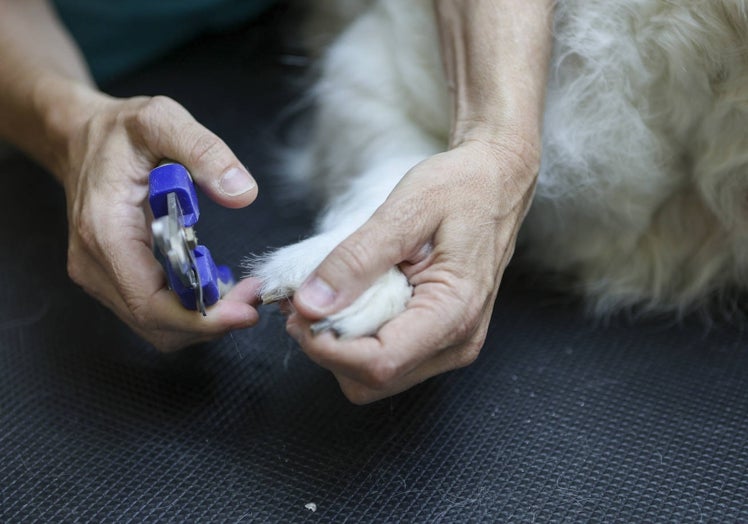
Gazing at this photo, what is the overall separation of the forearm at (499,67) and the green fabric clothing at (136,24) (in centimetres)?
47

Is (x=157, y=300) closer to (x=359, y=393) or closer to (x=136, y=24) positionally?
(x=359, y=393)

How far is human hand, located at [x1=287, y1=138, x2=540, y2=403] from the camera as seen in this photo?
1.84 feet

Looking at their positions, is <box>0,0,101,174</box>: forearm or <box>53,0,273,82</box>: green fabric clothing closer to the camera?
<box>0,0,101,174</box>: forearm

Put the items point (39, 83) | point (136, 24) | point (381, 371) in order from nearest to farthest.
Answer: point (381, 371), point (39, 83), point (136, 24)

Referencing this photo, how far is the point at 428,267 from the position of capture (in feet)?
2.00

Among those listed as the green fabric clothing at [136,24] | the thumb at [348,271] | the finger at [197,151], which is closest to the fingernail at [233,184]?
the finger at [197,151]

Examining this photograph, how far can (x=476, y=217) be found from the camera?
626 millimetres

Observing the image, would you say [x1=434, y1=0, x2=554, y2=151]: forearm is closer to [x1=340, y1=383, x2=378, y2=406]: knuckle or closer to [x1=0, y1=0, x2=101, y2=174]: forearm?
[x1=340, y1=383, x2=378, y2=406]: knuckle

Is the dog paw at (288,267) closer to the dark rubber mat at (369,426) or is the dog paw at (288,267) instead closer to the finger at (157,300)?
the finger at (157,300)

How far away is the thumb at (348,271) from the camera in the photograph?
1.85ft

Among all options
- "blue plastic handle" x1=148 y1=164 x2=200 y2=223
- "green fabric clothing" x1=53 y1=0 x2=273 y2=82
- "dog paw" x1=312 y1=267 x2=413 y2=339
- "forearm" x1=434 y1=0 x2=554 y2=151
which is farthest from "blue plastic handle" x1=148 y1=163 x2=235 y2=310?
"green fabric clothing" x1=53 y1=0 x2=273 y2=82

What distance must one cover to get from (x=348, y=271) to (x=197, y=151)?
18 cm

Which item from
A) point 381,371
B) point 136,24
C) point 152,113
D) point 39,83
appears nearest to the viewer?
point 381,371

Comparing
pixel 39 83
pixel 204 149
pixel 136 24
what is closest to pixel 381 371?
pixel 204 149
